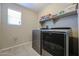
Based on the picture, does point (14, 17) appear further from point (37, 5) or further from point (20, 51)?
point (20, 51)

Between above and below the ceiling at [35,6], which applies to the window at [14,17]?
below

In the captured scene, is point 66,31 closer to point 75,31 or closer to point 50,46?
point 75,31

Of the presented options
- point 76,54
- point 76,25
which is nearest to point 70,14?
point 76,25

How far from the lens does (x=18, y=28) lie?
1.15 metres

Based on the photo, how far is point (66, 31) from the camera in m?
1.05

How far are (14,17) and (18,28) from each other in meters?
0.17

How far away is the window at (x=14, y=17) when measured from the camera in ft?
3.66

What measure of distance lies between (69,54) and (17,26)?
32.7 inches

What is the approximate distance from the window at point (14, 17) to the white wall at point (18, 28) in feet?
0.15

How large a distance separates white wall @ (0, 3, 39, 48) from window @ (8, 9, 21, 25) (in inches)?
1.8

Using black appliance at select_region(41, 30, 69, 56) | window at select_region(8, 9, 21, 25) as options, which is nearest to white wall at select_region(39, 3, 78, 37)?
black appliance at select_region(41, 30, 69, 56)

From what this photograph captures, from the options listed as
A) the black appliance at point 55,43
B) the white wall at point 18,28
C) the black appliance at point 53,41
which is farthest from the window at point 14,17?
the black appliance at point 55,43

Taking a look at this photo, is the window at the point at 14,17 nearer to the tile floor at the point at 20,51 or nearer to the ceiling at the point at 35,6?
the ceiling at the point at 35,6

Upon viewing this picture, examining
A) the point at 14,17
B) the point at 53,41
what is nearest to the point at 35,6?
the point at 14,17
